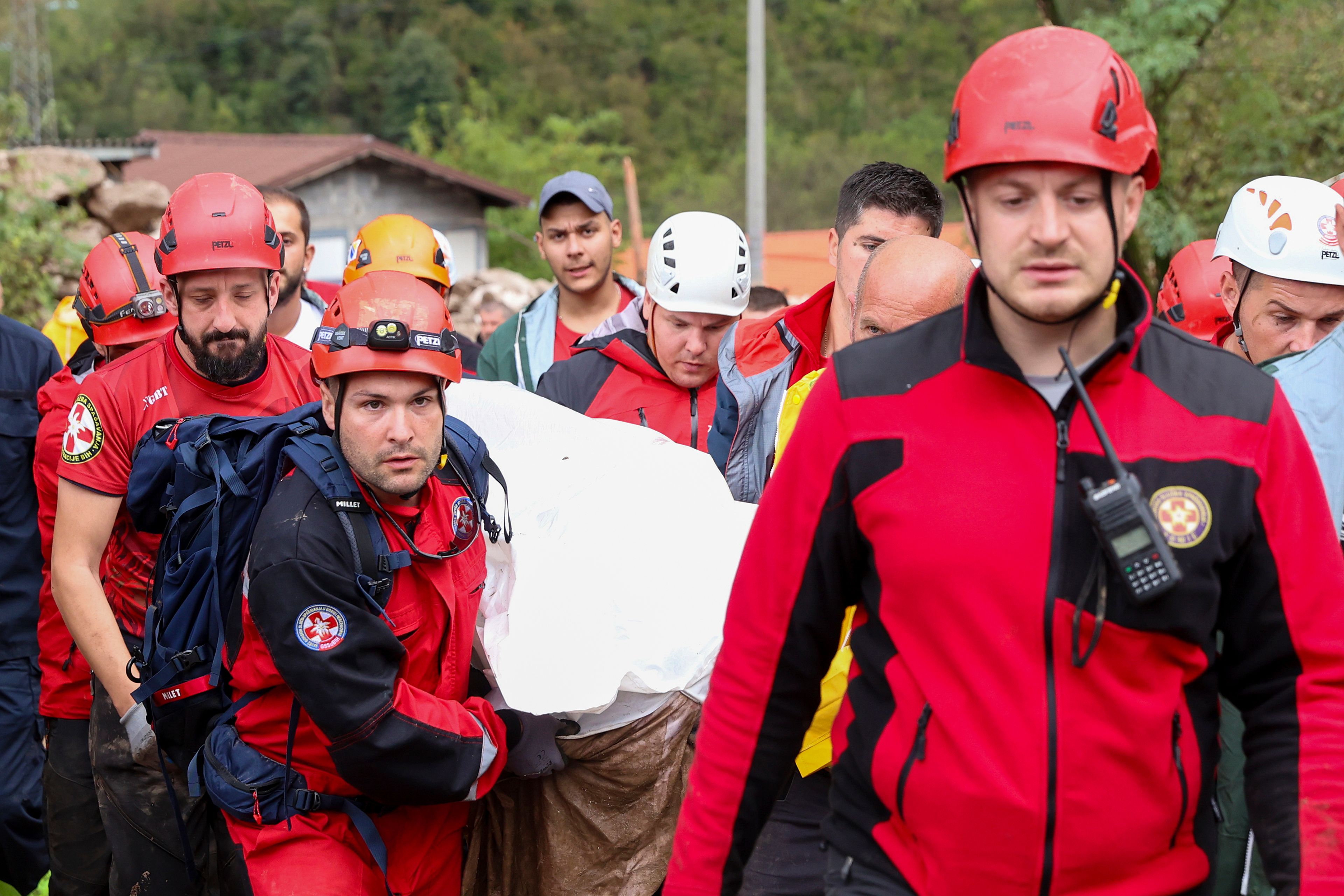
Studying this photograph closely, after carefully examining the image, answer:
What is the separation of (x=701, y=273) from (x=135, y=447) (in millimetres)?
2098

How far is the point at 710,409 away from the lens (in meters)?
5.12

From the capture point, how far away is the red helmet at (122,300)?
511 cm

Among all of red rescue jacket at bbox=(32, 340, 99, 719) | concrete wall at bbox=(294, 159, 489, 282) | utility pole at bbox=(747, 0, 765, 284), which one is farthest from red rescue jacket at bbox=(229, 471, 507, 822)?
concrete wall at bbox=(294, 159, 489, 282)

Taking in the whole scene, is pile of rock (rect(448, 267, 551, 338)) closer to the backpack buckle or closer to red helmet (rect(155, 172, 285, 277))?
red helmet (rect(155, 172, 285, 277))

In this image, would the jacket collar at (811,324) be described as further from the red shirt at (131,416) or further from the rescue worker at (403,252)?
the rescue worker at (403,252)

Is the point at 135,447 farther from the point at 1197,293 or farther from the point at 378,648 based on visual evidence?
the point at 1197,293

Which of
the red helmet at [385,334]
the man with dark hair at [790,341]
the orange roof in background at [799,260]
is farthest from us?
the orange roof in background at [799,260]

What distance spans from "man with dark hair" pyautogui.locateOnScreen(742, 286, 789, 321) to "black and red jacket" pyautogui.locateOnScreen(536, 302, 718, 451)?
231cm

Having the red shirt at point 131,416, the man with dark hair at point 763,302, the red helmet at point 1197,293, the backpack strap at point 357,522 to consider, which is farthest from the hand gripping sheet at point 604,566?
the man with dark hair at point 763,302

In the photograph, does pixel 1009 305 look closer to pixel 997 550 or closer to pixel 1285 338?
pixel 997 550

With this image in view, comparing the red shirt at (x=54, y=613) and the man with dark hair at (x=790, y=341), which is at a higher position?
the man with dark hair at (x=790, y=341)

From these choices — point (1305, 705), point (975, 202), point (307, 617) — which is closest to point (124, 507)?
point (307, 617)

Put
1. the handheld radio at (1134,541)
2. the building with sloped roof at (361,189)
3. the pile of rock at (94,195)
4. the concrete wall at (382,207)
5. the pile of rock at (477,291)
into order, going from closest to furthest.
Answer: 1. the handheld radio at (1134,541)
2. the pile of rock at (94,195)
3. the pile of rock at (477,291)
4. the building with sloped roof at (361,189)
5. the concrete wall at (382,207)

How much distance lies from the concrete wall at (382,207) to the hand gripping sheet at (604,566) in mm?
29704
